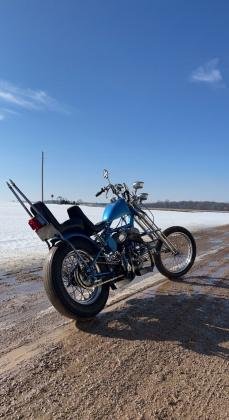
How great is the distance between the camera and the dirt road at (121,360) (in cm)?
283

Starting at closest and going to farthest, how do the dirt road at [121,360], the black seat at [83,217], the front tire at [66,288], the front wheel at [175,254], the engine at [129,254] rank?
1. the dirt road at [121,360]
2. the front tire at [66,288]
3. the black seat at [83,217]
4. the engine at [129,254]
5. the front wheel at [175,254]

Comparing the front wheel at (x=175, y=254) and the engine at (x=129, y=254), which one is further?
the front wheel at (x=175, y=254)

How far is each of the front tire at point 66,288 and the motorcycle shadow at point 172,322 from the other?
155 millimetres

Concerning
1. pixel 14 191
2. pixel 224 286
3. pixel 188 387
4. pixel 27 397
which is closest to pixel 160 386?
pixel 188 387

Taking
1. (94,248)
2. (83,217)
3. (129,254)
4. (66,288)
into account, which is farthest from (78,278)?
(129,254)

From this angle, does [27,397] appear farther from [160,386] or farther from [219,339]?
[219,339]

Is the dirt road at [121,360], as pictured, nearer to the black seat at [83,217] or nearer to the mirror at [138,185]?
the black seat at [83,217]

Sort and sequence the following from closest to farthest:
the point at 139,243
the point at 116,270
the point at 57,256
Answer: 1. the point at 57,256
2. the point at 116,270
3. the point at 139,243

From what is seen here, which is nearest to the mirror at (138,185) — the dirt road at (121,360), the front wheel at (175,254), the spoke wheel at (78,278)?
the front wheel at (175,254)

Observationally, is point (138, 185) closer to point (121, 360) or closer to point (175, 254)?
point (175, 254)

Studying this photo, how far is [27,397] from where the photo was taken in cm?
291

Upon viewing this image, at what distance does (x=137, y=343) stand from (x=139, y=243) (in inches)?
80.2

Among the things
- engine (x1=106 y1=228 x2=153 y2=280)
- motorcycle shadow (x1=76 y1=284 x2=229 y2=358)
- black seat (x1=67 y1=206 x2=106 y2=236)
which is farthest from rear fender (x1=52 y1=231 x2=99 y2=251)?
motorcycle shadow (x1=76 y1=284 x2=229 y2=358)

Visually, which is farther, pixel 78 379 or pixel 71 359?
pixel 71 359
